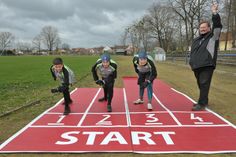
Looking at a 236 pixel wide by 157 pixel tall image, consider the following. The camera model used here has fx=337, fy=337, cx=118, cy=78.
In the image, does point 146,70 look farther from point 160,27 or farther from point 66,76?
point 160,27

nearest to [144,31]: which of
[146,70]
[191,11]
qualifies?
[191,11]

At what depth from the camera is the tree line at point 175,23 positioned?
170 feet

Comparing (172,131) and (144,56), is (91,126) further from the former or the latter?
(144,56)

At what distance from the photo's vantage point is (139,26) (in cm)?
9281

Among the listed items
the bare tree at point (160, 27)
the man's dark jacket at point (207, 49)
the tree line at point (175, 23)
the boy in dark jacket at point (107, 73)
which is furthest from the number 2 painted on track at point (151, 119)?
the bare tree at point (160, 27)

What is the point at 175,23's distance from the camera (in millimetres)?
70188

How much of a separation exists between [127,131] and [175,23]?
2587 inches

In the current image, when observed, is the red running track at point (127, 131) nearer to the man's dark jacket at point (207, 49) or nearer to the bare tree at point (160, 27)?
the man's dark jacket at point (207, 49)

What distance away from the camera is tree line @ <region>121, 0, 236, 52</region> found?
51928mm

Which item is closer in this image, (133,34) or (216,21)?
(216,21)

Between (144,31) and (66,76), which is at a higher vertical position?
(144,31)

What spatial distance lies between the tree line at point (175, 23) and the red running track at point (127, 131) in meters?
37.4

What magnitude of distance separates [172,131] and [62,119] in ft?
8.96

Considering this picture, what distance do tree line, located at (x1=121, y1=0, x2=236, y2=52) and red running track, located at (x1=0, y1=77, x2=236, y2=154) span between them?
37423mm
